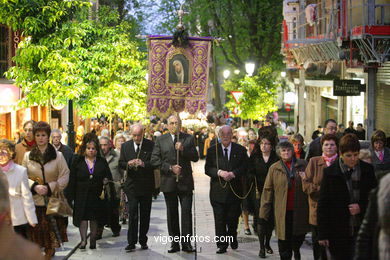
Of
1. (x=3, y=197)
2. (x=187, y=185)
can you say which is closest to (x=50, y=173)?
(x=187, y=185)

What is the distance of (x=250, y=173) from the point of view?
1255cm

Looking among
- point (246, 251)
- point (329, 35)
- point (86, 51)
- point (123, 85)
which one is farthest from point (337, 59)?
point (246, 251)

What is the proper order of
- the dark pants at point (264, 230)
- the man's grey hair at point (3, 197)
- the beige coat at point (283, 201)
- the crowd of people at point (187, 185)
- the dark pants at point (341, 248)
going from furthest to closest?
the dark pants at point (264, 230)
the beige coat at point (283, 201)
the crowd of people at point (187, 185)
the dark pants at point (341, 248)
the man's grey hair at point (3, 197)

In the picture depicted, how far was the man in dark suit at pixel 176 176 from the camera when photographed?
12117 mm

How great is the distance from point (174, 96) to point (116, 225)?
2.49m

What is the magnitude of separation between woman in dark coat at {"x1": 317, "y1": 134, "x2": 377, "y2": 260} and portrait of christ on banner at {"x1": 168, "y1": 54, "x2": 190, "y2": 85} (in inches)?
241

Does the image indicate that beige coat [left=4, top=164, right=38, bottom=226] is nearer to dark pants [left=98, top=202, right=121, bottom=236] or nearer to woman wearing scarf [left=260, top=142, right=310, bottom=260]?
woman wearing scarf [left=260, top=142, right=310, bottom=260]

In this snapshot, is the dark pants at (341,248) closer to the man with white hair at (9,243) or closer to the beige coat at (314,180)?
the beige coat at (314,180)

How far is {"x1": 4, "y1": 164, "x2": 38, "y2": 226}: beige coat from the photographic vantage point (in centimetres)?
888

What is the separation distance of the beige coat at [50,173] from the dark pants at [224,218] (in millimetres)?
2651

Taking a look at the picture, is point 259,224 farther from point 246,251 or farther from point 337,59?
point 337,59

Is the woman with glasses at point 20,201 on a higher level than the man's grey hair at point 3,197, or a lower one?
lower

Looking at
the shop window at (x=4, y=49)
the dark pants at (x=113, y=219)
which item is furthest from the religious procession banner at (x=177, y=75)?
the shop window at (x=4, y=49)

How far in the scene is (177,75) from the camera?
45.4 feet
